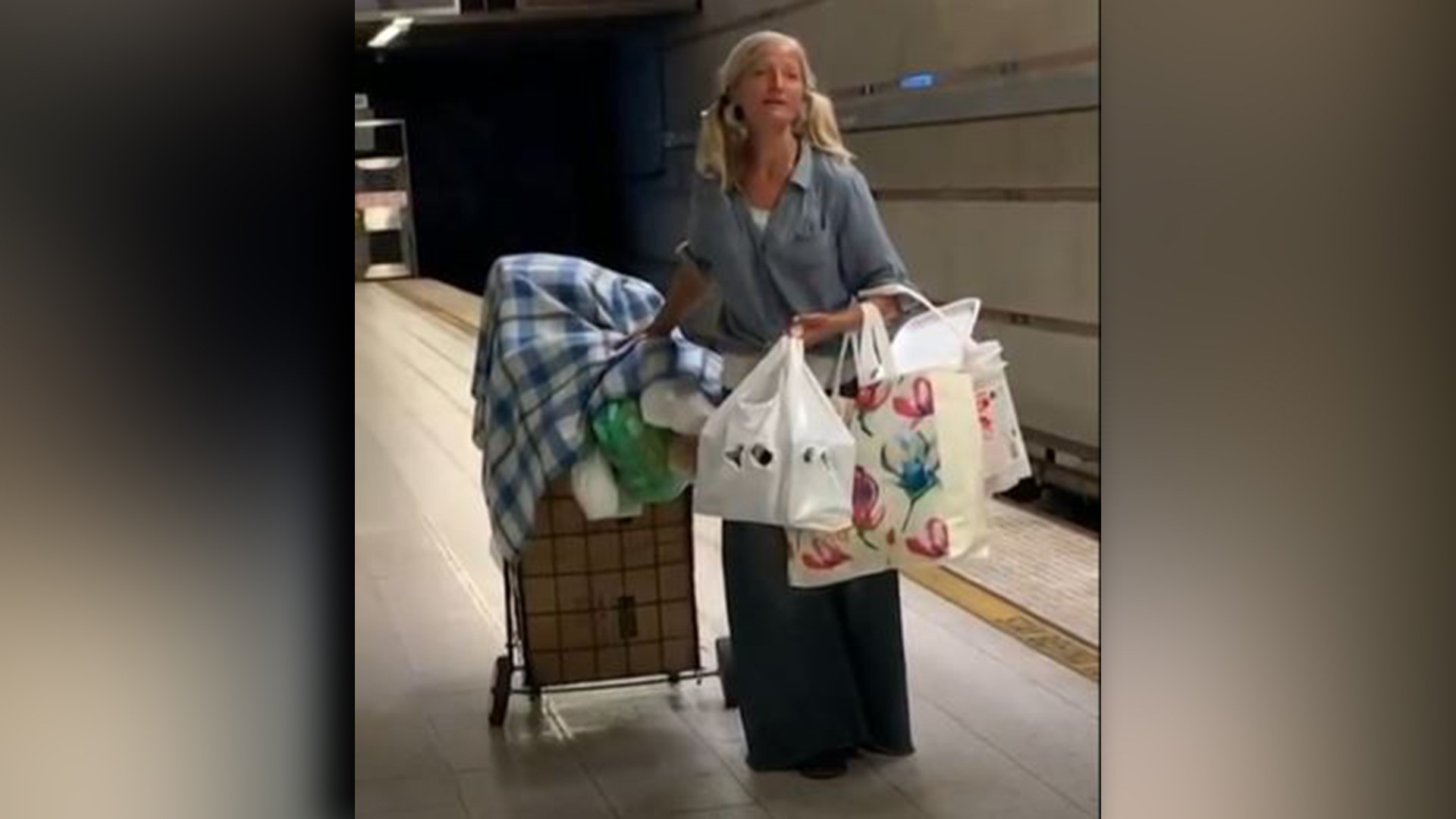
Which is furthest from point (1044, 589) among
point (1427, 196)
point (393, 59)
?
point (393, 59)

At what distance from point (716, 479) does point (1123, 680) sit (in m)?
0.50

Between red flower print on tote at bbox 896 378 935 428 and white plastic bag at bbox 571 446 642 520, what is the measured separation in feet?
0.94

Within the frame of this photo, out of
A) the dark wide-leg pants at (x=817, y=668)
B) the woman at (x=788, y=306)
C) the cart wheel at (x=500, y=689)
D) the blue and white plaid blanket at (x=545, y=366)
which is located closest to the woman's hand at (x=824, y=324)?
the woman at (x=788, y=306)

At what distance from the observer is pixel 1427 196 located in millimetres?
1857

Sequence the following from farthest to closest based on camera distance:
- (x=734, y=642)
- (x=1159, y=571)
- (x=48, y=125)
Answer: (x=1159, y=571) < (x=734, y=642) < (x=48, y=125)

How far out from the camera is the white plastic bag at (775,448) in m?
1.73

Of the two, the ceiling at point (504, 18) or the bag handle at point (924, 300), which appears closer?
the ceiling at point (504, 18)

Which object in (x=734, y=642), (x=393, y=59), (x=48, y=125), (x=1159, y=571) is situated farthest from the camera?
(x=1159, y=571)

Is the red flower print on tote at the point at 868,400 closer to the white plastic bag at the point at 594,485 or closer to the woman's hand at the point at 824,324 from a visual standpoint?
the woman's hand at the point at 824,324

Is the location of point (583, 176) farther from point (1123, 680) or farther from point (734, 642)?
point (1123, 680)

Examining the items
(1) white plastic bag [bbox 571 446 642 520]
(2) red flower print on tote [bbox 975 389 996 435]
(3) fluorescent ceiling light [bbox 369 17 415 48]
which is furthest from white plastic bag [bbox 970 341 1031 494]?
(3) fluorescent ceiling light [bbox 369 17 415 48]

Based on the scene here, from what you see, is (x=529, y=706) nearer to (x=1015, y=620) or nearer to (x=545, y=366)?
(x=545, y=366)

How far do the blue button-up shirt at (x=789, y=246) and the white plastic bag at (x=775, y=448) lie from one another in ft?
0.12

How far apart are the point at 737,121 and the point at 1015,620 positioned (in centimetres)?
56
